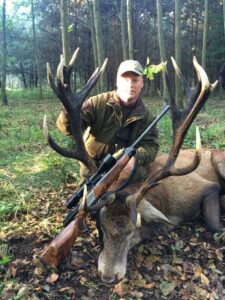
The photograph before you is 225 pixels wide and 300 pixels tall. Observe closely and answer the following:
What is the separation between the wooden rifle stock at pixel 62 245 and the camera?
3.94m

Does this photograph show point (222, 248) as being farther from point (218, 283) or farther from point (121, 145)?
point (121, 145)

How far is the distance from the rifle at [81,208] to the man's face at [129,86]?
0.58 meters

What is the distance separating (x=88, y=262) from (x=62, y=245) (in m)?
0.49

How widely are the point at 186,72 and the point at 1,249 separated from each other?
3033cm

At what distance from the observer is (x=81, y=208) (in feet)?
13.0

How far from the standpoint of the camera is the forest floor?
395 centimetres

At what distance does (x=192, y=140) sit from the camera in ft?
30.2

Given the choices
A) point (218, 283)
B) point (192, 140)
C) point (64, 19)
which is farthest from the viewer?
point (64, 19)

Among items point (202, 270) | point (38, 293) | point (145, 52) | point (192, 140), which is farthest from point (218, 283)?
point (145, 52)

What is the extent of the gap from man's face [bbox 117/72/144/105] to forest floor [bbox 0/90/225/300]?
1614mm

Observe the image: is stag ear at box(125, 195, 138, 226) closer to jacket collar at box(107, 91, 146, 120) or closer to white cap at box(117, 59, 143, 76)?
jacket collar at box(107, 91, 146, 120)

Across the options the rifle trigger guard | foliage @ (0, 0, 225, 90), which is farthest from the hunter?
foliage @ (0, 0, 225, 90)

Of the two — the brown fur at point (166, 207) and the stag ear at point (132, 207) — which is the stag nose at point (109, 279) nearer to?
the brown fur at point (166, 207)

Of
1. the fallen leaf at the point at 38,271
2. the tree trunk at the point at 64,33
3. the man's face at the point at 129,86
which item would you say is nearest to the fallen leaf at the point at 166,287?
the fallen leaf at the point at 38,271
